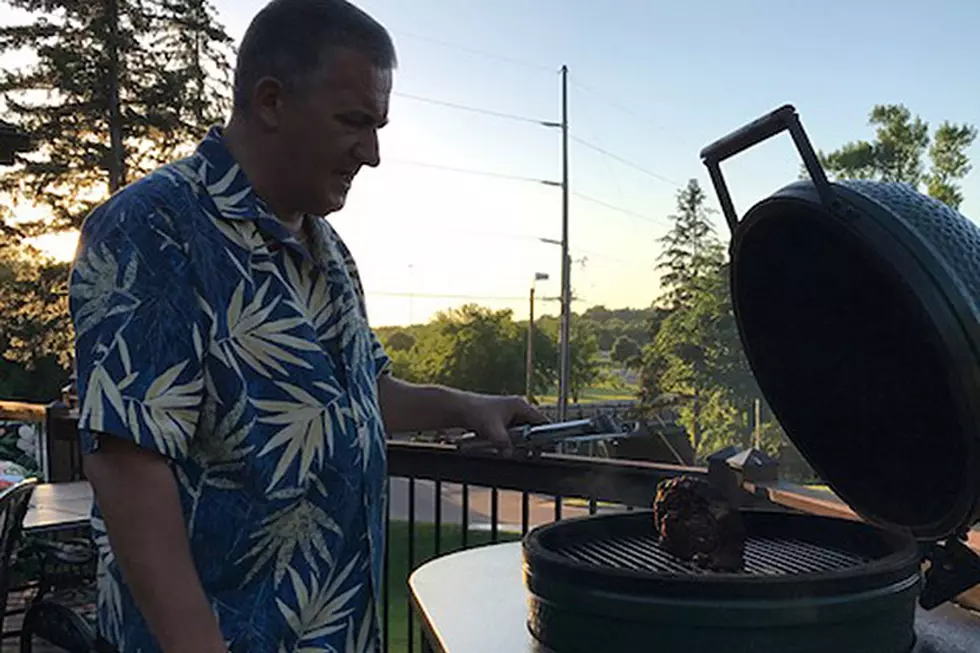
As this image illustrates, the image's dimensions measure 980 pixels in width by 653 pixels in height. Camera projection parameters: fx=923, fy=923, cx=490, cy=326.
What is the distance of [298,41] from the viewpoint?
132 centimetres

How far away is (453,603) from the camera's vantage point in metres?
1.82

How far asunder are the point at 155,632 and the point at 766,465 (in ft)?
6.27

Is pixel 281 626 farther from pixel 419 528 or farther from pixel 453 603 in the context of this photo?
pixel 419 528

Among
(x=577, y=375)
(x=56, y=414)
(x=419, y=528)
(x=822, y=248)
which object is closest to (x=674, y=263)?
(x=577, y=375)

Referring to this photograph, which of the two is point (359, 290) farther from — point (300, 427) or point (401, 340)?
point (401, 340)

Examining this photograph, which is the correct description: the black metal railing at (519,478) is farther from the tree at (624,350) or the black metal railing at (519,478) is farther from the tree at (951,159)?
the tree at (624,350)

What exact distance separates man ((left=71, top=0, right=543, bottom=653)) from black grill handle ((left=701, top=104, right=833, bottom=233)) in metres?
0.60

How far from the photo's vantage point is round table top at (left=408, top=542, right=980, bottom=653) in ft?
5.16

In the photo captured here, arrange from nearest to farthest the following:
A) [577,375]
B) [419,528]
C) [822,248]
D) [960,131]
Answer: [822,248] → [419,528] → [960,131] → [577,375]

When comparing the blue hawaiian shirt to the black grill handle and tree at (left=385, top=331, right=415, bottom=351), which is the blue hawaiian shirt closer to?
the black grill handle

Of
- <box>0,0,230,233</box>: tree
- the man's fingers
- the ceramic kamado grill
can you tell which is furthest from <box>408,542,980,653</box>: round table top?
<box>0,0,230,233</box>: tree

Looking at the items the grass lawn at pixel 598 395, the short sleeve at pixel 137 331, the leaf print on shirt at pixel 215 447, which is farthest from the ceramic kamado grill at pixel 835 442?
the grass lawn at pixel 598 395

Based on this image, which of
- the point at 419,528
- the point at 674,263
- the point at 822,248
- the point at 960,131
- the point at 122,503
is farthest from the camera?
the point at 674,263

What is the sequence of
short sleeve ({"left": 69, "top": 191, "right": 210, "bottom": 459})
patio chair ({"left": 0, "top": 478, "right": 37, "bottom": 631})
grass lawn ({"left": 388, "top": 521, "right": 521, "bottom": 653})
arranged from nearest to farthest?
short sleeve ({"left": 69, "top": 191, "right": 210, "bottom": 459}) < patio chair ({"left": 0, "top": 478, "right": 37, "bottom": 631}) < grass lawn ({"left": 388, "top": 521, "right": 521, "bottom": 653})
